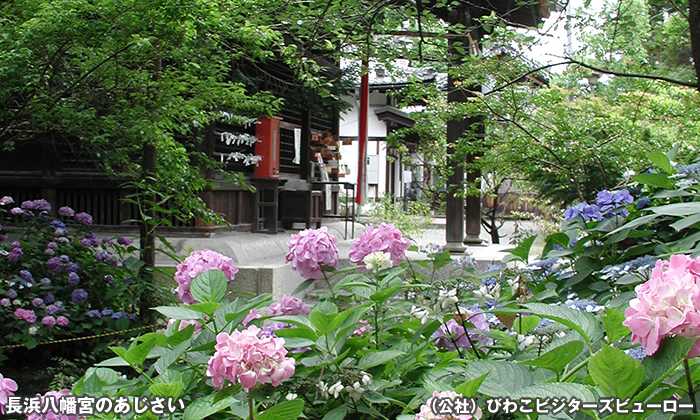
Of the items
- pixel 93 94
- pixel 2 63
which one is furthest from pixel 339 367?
pixel 93 94

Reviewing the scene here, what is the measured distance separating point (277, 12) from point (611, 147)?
124 inches

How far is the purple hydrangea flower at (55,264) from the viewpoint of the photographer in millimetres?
4375

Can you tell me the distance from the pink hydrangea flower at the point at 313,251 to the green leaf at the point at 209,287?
1.39 ft

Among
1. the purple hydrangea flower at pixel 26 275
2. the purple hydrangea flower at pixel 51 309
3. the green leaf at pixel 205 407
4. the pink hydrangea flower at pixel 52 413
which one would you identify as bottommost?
the purple hydrangea flower at pixel 51 309

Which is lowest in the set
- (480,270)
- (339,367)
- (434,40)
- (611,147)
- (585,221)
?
(480,270)

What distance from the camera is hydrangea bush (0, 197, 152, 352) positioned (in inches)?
156

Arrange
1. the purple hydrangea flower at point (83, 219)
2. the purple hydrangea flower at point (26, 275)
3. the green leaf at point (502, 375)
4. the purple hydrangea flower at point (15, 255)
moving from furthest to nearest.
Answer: the purple hydrangea flower at point (83, 219) < the purple hydrangea flower at point (15, 255) < the purple hydrangea flower at point (26, 275) < the green leaf at point (502, 375)

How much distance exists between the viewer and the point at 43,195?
7.90 metres

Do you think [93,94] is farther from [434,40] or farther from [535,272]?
[535,272]

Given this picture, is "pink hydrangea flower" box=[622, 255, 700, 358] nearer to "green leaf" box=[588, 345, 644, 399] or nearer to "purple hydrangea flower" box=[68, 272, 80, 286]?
"green leaf" box=[588, 345, 644, 399]

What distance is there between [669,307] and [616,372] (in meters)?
0.11

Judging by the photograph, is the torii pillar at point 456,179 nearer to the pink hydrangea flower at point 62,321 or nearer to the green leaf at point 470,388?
the pink hydrangea flower at point 62,321

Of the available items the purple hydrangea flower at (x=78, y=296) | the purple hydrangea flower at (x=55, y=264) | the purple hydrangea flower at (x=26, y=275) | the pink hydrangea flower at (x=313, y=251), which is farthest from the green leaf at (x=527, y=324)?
the purple hydrangea flower at (x=55, y=264)

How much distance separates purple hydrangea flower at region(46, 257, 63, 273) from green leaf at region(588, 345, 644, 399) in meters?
4.24
